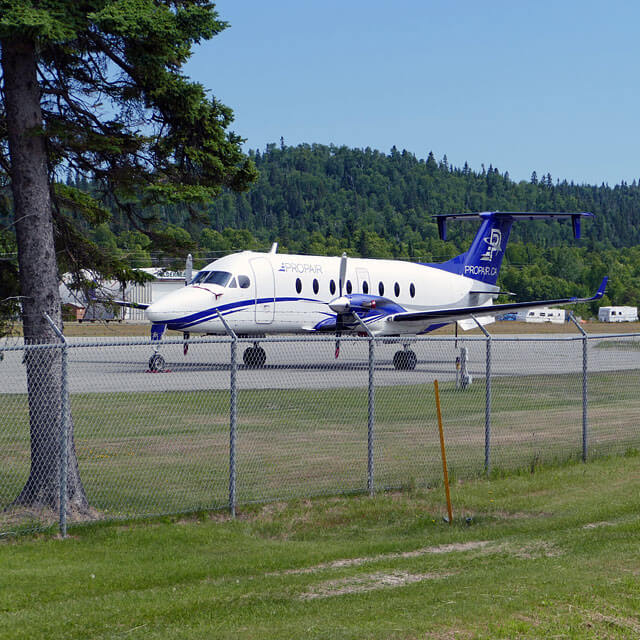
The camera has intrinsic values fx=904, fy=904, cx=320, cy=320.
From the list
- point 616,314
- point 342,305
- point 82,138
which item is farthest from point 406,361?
point 616,314

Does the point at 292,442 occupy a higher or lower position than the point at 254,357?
lower

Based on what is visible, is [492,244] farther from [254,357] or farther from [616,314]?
[616,314]

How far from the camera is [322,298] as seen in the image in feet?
104

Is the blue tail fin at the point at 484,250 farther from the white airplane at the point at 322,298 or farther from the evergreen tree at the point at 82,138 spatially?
the evergreen tree at the point at 82,138

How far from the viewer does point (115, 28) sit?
9414 millimetres

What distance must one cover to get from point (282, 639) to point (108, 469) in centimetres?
655

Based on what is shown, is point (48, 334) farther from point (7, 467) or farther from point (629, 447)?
point (629, 447)

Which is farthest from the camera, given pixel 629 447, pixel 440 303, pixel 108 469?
pixel 440 303

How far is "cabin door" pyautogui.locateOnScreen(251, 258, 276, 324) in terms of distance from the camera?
1156 inches

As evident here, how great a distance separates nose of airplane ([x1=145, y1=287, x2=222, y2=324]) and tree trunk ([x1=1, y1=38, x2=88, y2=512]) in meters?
15.8

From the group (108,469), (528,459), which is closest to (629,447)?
(528,459)

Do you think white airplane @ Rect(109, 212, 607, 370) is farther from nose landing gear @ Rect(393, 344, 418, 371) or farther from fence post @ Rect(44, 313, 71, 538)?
fence post @ Rect(44, 313, 71, 538)

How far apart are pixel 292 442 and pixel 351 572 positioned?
5.90m

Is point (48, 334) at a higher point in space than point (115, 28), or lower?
lower
